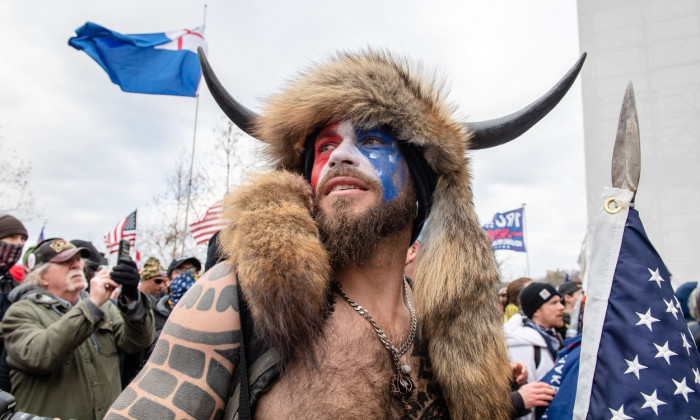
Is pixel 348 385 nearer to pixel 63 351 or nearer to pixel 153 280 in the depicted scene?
pixel 63 351

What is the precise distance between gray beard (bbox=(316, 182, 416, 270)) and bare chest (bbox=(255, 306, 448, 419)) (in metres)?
0.25

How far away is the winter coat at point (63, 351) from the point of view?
10.3 feet

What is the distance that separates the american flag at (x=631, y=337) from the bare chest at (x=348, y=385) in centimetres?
57

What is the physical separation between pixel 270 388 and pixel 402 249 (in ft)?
3.04

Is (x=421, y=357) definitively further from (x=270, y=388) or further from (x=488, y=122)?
(x=488, y=122)

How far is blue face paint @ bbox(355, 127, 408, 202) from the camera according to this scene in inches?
79.1

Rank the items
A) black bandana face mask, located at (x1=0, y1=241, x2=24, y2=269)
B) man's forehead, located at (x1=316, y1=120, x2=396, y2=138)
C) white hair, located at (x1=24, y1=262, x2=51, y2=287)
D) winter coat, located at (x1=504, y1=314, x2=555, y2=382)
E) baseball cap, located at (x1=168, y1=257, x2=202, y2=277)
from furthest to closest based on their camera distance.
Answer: baseball cap, located at (x1=168, y1=257, x2=202, y2=277), winter coat, located at (x1=504, y1=314, x2=555, y2=382), black bandana face mask, located at (x1=0, y1=241, x2=24, y2=269), white hair, located at (x1=24, y1=262, x2=51, y2=287), man's forehead, located at (x1=316, y1=120, x2=396, y2=138)

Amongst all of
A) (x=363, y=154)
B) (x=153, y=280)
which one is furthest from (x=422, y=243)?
(x=153, y=280)

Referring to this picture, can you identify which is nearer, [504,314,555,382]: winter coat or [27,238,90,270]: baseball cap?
[27,238,90,270]: baseball cap

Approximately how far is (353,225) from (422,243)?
1.51 ft

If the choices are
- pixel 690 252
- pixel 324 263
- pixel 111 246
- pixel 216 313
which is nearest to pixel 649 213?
pixel 690 252

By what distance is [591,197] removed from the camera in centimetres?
641

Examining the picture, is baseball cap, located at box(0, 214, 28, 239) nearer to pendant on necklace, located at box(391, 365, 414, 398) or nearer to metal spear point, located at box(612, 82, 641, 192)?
pendant on necklace, located at box(391, 365, 414, 398)

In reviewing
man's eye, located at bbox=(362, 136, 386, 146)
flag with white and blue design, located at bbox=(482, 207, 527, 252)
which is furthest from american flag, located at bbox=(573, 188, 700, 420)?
flag with white and blue design, located at bbox=(482, 207, 527, 252)
